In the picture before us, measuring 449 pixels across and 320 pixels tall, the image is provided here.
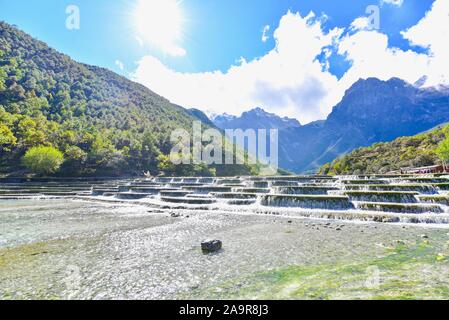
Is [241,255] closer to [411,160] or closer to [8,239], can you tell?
[8,239]

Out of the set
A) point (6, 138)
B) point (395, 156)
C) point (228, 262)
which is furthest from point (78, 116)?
point (228, 262)

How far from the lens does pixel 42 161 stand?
2454 inches

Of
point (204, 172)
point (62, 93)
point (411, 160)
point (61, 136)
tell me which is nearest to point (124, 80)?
point (62, 93)

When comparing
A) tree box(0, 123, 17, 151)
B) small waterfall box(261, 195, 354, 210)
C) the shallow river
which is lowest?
the shallow river

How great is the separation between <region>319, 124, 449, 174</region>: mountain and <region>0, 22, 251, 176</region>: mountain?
45.9m

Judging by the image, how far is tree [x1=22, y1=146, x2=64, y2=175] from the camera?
62094 millimetres

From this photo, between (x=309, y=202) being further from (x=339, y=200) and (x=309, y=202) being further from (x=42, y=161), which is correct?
(x=42, y=161)

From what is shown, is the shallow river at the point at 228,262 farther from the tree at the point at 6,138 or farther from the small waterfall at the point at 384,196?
the tree at the point at 6,138

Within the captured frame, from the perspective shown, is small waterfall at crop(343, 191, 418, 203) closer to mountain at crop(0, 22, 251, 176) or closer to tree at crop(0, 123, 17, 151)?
mountain at crop(0, 22, 251, 176)

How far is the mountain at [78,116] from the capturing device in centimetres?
7662

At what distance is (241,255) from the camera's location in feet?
34.0

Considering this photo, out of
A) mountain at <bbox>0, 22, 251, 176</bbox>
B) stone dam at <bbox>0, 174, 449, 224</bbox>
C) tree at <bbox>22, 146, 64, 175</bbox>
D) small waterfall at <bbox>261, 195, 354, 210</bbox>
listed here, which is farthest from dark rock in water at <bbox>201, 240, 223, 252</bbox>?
mountain at <bbox>0, 22, 251, 176</bbox>

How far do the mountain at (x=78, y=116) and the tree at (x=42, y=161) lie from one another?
18.3ft

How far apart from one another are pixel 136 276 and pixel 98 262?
7.83 feet
